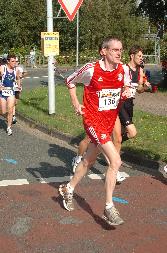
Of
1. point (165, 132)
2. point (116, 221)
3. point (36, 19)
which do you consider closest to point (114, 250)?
point (116, 221)

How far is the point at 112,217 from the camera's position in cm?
558

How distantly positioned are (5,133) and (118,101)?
689 cm

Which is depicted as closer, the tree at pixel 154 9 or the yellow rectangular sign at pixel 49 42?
the yellow rectangular sign at pixel 49 42

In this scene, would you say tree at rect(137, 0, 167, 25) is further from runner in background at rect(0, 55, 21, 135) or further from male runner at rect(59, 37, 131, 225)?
male runner at rect(59, 37, 131, 225)

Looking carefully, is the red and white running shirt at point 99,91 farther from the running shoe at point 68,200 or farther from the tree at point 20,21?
the tree at point 20,21

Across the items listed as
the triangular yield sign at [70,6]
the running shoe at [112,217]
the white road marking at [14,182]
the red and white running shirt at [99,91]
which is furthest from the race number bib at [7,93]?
the running shoe at [112,217]

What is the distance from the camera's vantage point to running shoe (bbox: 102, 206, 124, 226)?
5547mm

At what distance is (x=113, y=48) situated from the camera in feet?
18.9

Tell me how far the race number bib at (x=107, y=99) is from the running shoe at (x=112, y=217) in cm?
117

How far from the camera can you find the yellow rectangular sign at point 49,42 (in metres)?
13.8

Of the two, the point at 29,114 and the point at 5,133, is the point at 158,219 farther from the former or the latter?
the point at 29,114

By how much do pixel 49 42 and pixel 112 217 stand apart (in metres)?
8.99

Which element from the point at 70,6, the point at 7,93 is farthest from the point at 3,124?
the point at 70,6

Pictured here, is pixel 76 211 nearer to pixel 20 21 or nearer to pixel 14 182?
pixel 14 182
